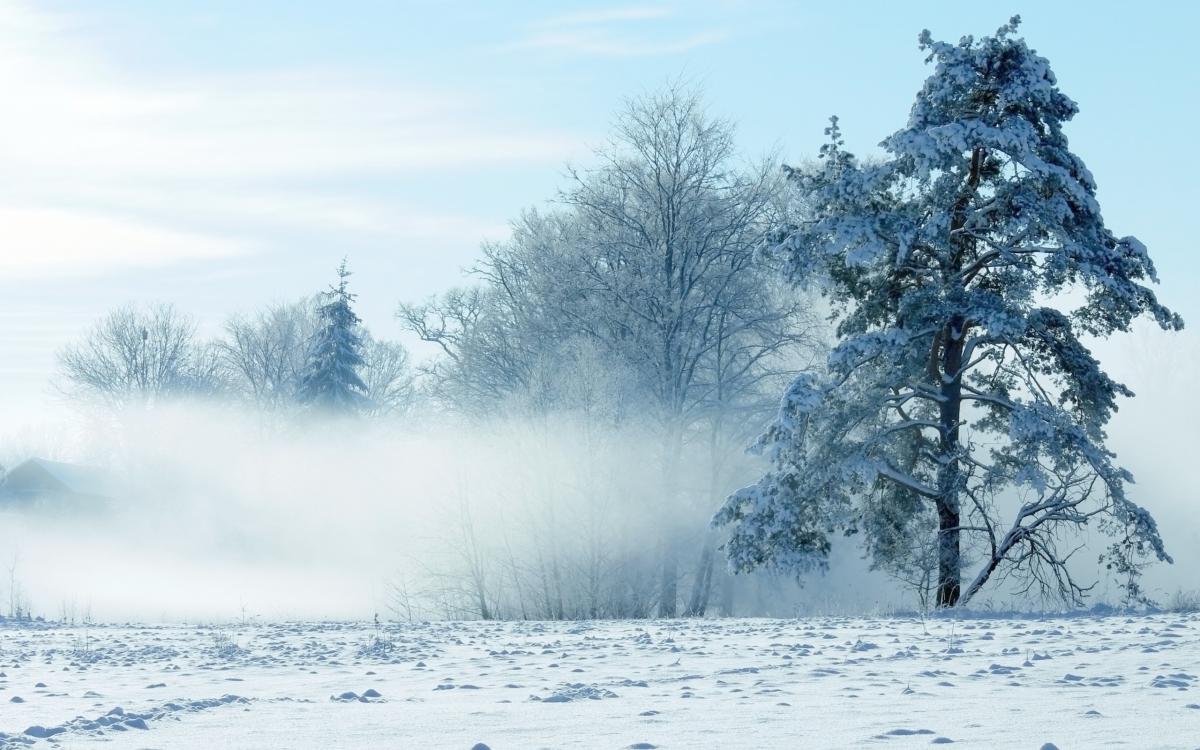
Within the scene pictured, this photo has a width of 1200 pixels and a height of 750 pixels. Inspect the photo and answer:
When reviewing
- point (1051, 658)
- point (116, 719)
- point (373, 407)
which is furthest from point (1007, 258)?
point (373, 407)

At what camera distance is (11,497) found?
242 ft

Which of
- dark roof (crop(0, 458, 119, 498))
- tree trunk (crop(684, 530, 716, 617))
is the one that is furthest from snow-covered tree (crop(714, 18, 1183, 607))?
Result: dark roof (crop(0, 458, 119, 498))

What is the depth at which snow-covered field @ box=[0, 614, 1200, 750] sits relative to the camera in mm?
7004

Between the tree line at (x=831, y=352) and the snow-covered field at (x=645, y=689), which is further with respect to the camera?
the tree line at (x=831, y=352)

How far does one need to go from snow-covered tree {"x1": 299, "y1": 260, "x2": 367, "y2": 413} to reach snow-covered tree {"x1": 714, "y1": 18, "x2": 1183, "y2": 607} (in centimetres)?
3779

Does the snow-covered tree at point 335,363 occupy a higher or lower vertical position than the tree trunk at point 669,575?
higher

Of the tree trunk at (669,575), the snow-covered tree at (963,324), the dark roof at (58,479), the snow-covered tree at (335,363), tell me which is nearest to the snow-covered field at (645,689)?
the snow-covered tree at (963,324)

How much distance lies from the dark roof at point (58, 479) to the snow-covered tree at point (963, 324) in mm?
58574

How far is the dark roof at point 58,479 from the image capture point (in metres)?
71.6

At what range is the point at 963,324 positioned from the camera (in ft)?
73.0

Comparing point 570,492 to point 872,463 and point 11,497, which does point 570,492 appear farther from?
point 11,497

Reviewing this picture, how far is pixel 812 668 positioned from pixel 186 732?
5124 mm

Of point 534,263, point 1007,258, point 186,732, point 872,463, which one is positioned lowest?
point 186,732

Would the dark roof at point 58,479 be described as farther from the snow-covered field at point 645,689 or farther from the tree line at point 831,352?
the snow-covered field at point 645,689
